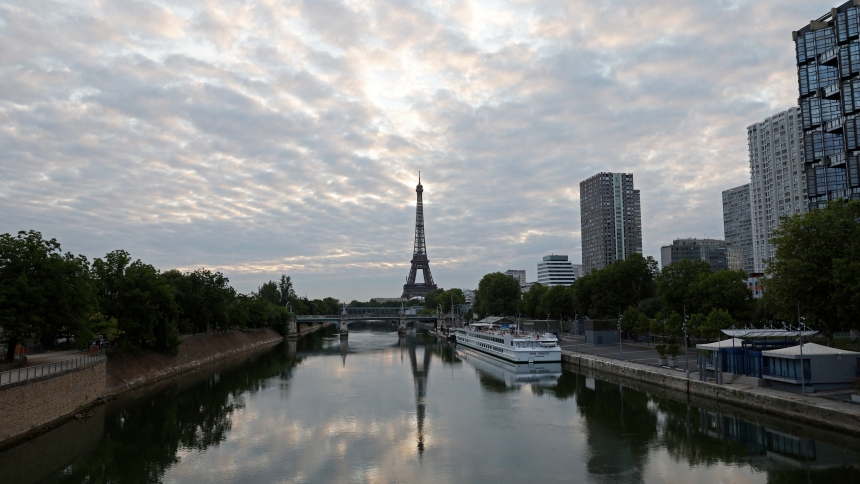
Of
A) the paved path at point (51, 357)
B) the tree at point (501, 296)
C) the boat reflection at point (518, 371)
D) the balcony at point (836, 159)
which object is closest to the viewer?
the paved path at point (51, 357)

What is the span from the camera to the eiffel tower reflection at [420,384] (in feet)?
110

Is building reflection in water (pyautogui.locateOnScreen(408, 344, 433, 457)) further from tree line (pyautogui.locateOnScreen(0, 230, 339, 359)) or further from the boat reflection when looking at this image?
tree line (pyautogui.locateOnScreen(0, 230, 339, 359))

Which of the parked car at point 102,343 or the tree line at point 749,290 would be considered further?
the parked car at point 102,343

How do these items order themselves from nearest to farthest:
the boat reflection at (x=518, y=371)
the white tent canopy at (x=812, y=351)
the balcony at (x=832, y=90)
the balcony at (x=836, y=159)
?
the white tent canopy at (x=812, y=351), the boat reflection at (x=518, y=371), the balcony at (x=836, y=159), the balcony at (x=832, y=90)

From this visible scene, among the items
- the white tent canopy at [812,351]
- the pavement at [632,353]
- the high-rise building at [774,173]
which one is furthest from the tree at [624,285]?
the high-rise building at [774,173]

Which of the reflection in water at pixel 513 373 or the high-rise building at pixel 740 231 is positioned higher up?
the high-rise building at pixel 740 231

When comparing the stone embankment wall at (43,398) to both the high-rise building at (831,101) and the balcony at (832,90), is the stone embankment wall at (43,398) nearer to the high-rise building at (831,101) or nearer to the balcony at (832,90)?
the high-rise building at (831,101)

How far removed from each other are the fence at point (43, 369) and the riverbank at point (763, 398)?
132 feet

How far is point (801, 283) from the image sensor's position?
1709 inches

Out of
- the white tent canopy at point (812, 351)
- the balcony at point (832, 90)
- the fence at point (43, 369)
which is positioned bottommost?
the fence at point (43, 369)

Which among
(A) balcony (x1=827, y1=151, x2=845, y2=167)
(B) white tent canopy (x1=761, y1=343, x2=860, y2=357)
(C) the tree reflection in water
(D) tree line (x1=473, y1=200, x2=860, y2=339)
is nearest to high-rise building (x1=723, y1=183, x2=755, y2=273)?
(D) tree line (x1=473, y1=200, x2=860, y2=339)

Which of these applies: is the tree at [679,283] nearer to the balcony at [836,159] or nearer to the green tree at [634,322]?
the green tree at [634,322]

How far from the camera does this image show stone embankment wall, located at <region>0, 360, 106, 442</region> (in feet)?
95.5

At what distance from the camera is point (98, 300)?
4922 centimetres
